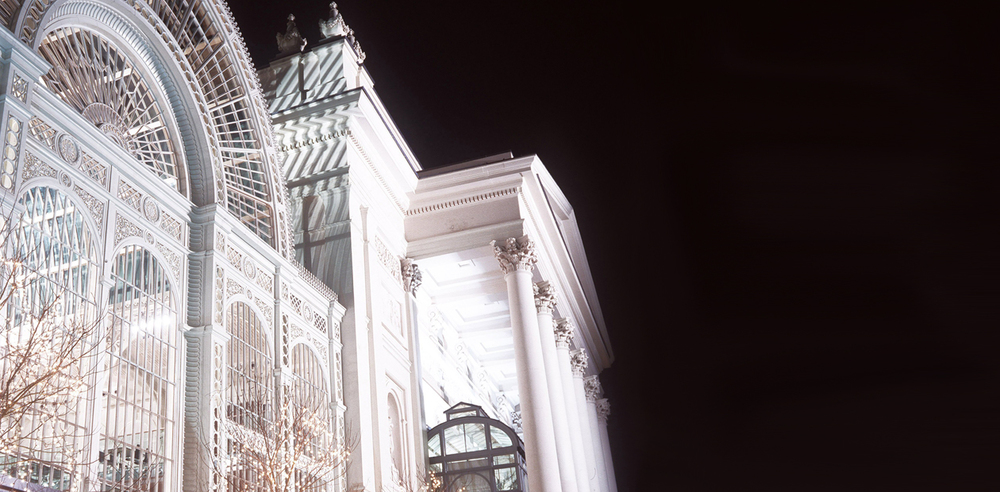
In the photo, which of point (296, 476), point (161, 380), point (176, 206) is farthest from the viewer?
point (296, 476)

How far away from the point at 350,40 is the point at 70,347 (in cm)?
1651

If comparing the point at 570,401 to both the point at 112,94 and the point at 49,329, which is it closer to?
the point at 112,94

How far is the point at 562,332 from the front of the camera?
3136cm

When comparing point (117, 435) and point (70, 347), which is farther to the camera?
point (117, 435)

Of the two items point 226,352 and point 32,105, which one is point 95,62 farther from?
point 226,352

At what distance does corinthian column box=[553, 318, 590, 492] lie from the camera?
27.5 meters

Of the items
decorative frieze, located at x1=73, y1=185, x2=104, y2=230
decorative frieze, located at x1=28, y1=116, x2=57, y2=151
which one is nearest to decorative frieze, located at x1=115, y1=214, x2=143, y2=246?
decorative frieze, located at x1=73, y1=185, x2=104, y2=230

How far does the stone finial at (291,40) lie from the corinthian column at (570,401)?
12766mm

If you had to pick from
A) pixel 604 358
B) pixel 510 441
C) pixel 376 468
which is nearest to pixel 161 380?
Answer: pixel 376 468

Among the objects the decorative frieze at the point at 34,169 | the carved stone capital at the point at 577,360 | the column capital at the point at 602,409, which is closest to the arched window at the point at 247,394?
the decorative frieze at the point at 34,169

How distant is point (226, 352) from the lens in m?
14.8

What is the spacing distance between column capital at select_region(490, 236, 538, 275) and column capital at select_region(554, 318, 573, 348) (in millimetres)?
7214

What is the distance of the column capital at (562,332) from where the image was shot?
103ft

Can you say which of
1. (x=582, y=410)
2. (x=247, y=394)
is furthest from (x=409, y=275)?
(x=582, y=410)
